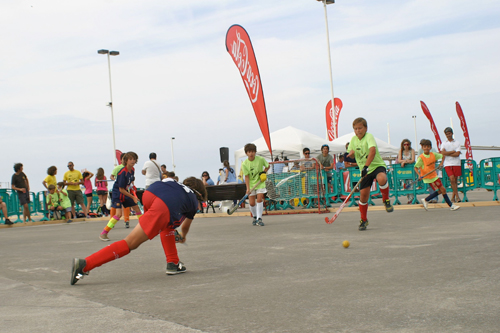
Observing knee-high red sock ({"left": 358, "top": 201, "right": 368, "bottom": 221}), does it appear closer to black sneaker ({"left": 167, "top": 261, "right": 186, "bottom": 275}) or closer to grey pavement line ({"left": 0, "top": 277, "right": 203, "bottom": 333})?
black sneaker ({"left": 167, "top": 261, "right": 186, "bottom": 275})

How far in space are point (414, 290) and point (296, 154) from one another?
19.5 m

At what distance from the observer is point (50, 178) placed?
19.4 meters

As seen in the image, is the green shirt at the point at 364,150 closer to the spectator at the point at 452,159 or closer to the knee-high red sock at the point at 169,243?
the knee-high red sock at the point at 169,243

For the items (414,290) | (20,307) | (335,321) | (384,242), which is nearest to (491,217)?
(384,242)

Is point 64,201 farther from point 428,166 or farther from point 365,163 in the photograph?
point 365,163

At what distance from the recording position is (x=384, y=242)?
24.2ft

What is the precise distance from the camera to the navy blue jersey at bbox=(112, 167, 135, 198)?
36.8 feet

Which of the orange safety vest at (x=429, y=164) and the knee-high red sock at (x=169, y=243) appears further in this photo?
the orange safety vest at (x=429, y=164)

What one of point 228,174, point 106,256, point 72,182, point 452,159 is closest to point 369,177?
point 106,256

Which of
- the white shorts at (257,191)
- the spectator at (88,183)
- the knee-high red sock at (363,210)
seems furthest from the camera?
the spectator at (88,183)

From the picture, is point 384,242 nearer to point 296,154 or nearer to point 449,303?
point 449,303

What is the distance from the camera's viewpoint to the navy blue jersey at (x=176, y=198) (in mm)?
5516

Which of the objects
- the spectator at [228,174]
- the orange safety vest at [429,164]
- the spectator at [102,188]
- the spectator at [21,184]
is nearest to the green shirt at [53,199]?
the spectator at [21,184]

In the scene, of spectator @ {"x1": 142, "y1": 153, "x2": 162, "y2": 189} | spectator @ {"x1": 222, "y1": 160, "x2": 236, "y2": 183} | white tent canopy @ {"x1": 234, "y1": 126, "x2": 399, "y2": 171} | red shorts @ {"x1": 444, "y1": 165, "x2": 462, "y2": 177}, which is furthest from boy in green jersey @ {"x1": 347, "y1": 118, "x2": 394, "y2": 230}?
white tent canopy @ {"x1": 234, "y1": 126, "x2": 399, "y2": 171}
